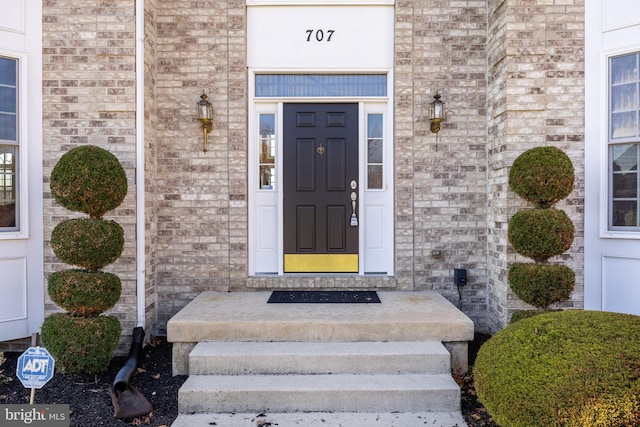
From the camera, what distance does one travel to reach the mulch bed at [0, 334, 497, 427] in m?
3.00

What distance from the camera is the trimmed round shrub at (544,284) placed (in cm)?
364

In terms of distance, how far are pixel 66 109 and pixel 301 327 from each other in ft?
10.8

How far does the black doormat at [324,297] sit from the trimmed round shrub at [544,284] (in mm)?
1426

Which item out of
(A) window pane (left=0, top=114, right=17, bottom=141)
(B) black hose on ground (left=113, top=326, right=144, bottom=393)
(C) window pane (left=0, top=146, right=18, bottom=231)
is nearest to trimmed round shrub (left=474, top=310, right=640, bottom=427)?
(B) black hose on ground (left=113, top=326, right=144, bottom=393)

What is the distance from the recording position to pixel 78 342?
345 cm

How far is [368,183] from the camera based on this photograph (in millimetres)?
4930

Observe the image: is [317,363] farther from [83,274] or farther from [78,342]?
[83,274]

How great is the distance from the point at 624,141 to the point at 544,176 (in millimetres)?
1154

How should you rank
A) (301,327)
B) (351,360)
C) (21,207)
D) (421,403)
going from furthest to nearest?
(21,207) < (301,327) < (351,360) < (421,403)

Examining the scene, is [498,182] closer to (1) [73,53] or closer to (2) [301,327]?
(2) [301,327]

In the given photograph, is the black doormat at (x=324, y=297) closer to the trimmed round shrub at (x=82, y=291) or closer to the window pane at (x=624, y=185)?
the trimmed round shrub at (x=82, y=291)

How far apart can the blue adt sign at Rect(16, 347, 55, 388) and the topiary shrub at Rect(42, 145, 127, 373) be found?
780 mm

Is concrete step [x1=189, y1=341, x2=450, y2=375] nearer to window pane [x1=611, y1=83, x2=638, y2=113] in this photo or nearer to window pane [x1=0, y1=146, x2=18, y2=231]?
window pane [x1=0, y1=146, x2=18, y2=231]

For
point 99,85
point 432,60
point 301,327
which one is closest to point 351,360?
point 301,327
